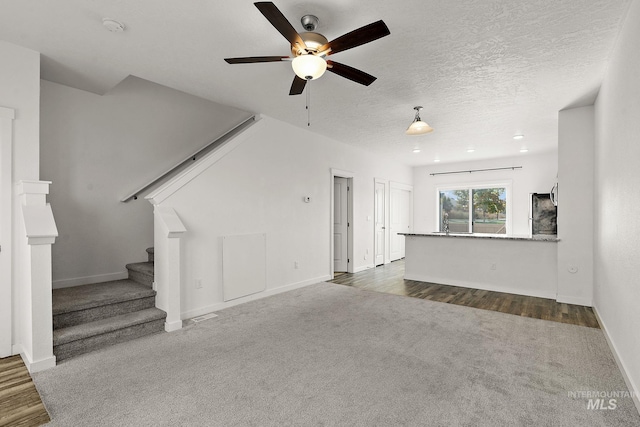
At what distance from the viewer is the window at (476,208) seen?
791 cm

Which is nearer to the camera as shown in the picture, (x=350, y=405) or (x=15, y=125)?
(x=350, y=405)

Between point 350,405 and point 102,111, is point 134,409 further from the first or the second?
point 102,111

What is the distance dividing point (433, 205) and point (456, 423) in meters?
7.58

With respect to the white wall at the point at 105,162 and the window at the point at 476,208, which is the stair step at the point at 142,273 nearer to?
the white wall at the point at 105,162

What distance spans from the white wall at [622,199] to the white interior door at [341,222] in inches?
161

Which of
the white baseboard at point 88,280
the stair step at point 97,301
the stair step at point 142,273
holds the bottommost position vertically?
the stair step at point 97,301

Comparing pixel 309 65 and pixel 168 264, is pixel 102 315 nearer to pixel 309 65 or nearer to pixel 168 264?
pixel 168 264

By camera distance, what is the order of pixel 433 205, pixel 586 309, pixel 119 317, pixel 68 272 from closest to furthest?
pixel 119 317, pixel 68 272, pixel 586 309, pixel 433 205

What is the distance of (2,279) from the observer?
2686 millimetres

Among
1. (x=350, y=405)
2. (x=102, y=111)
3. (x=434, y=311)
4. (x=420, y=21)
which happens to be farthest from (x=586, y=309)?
(x=102, y=111)

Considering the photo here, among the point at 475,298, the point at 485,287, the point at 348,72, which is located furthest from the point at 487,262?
the point at 348,72
